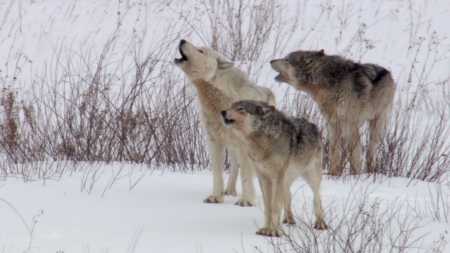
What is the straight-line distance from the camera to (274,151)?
5102mm

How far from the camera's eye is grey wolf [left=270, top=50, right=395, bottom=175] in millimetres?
7875

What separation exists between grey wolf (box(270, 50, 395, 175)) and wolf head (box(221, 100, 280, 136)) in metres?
2.71

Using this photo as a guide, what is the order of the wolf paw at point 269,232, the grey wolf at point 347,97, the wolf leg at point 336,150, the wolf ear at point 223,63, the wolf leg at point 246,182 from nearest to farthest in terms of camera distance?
1. the wolf paw at point 269,232
2. the wolf leg at point 246,182
3. the wolf ear at point 223,63
4. the wolf leg at point 336,150
5. the grey wolf at point 347,97

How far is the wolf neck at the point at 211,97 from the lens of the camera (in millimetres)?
6418

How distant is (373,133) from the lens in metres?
8.06

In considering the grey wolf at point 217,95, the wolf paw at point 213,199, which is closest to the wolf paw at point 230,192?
the grey wolf at point 217,95

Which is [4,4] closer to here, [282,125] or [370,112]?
[370,112]

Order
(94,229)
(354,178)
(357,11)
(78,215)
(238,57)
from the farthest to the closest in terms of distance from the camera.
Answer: (357,11) → (238,57) → (354,178) → (78,215) → (94,229)

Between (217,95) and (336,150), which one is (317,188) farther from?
(336,150)

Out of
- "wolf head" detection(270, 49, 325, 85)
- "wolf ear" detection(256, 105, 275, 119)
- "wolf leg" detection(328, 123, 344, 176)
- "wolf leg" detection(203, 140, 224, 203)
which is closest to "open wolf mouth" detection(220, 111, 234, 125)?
"wolf ear" detection(256, 105, 275, 119)

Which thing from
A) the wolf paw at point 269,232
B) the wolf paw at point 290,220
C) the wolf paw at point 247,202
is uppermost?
the wolf paw at point 247,202

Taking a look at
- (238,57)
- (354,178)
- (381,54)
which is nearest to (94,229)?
(354,178)

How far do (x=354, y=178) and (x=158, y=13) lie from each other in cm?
1183

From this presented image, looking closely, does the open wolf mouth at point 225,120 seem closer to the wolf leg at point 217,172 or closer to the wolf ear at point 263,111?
the wolf ear at point 263,111
